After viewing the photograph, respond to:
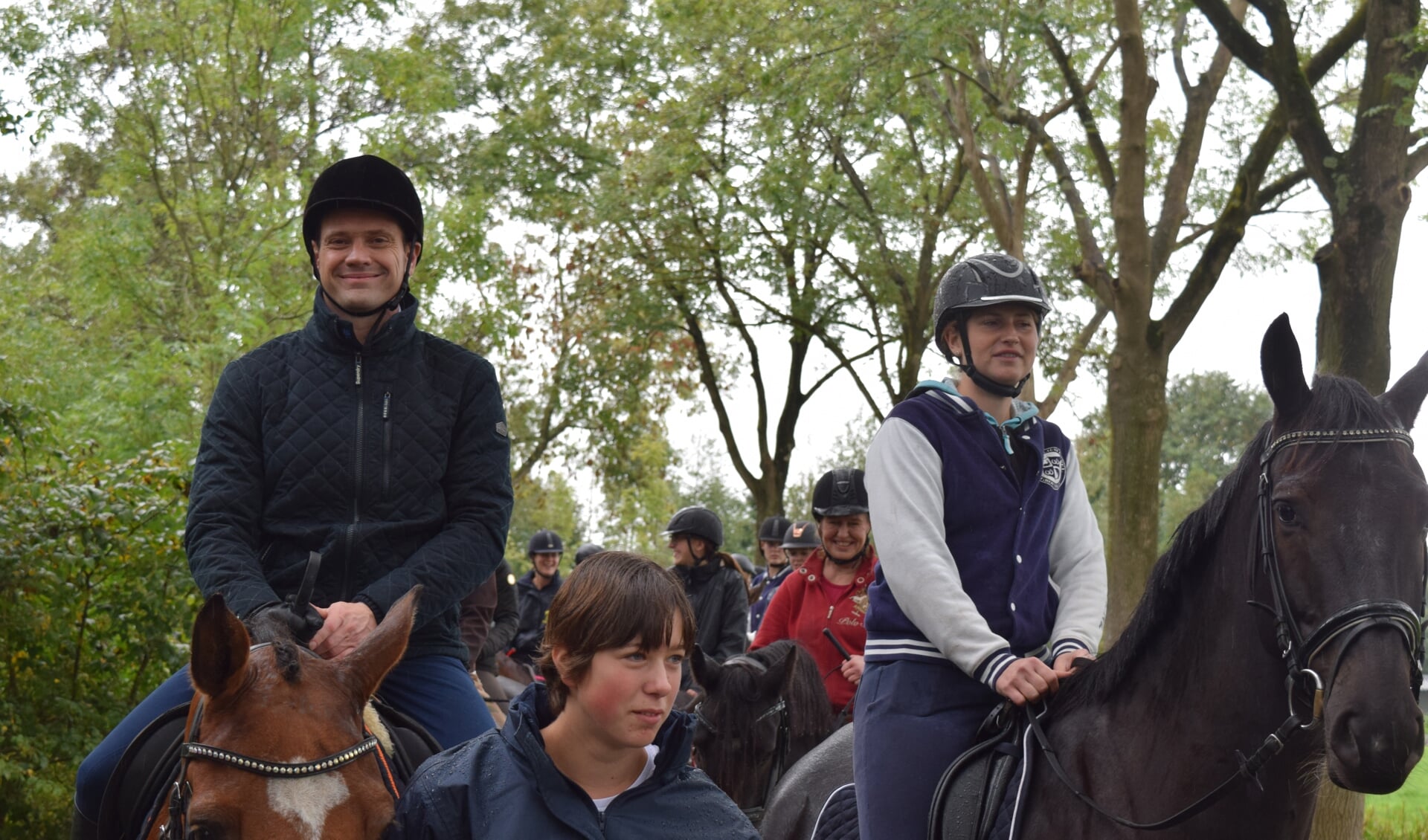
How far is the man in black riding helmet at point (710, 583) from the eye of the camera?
11.7 meters

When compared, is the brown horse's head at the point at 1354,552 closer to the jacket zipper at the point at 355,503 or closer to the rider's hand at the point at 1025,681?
the rider's hand at the point at 1025,681

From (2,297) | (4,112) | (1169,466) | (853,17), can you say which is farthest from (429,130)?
(1169,466)

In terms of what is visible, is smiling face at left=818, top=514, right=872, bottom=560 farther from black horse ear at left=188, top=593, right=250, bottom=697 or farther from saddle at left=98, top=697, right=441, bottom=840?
black horse ear at left=188, top=593, right=250, bottom=697

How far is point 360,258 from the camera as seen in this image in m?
3.79

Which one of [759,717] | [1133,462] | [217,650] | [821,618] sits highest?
[1133,462]

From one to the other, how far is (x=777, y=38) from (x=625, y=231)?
8022mm

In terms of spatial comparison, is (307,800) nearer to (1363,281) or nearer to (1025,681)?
(1025,681)

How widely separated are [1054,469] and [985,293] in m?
0.59

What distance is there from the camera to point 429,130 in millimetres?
21266

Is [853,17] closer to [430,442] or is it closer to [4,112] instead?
[4,112]

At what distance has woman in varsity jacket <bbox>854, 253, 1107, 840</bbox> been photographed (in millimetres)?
4012

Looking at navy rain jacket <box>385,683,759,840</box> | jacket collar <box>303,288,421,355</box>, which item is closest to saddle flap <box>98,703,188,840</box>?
navy rain jacket <box>385,683,759,840</box>

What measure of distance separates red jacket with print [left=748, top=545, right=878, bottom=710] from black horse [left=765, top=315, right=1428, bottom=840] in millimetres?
4239

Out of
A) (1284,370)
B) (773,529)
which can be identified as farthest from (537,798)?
(773,529)
